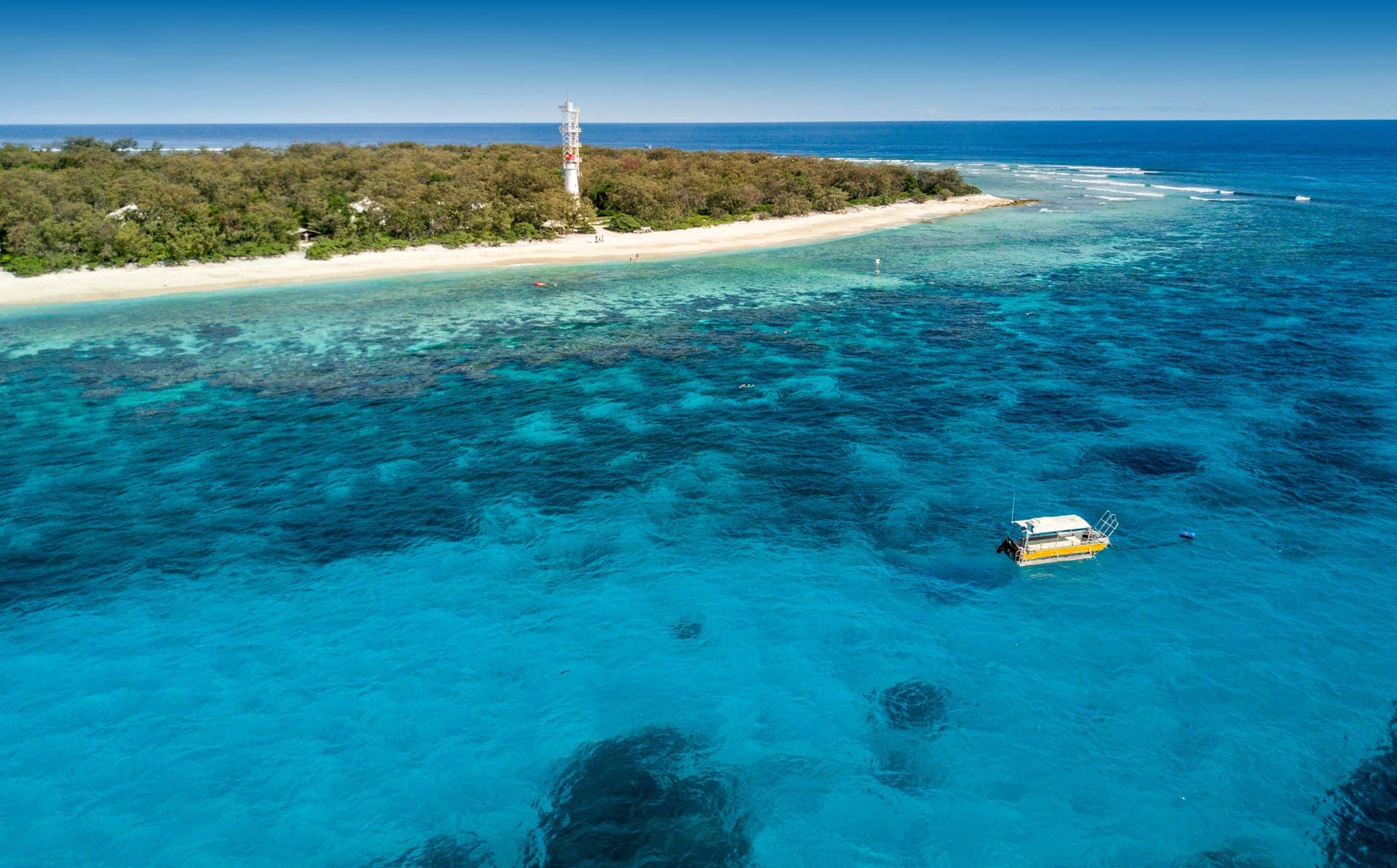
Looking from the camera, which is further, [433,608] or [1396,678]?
[433,608]

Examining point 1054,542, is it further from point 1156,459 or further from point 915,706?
point 1156,459

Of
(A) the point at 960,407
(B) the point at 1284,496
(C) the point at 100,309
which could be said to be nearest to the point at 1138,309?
(A) the point at 960,407

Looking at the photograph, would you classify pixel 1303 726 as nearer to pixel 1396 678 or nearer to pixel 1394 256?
pixel 1396 678

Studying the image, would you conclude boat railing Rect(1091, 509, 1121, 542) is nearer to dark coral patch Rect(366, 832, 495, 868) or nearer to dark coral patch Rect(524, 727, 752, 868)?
dark coral patch Rect(524, 727, 752, 868)

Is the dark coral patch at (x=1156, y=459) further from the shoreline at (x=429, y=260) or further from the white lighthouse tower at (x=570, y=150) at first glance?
the white lighthouse tower at (x=570, y=150)

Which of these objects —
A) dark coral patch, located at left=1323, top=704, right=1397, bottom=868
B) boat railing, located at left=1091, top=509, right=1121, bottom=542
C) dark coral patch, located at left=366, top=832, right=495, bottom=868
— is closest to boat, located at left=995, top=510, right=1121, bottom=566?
boat railing, located at left=1091, top=509, right=1121, bottom=542

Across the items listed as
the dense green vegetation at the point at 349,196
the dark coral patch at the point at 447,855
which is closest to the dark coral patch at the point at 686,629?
the dark coral patch at the point at 447,855
